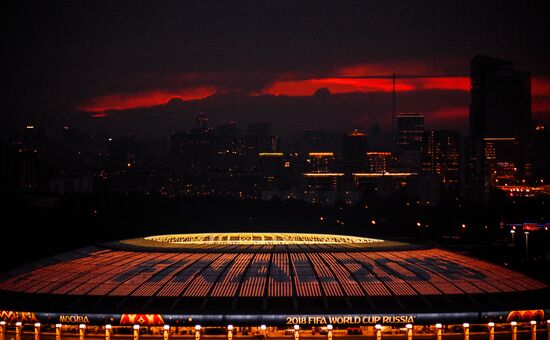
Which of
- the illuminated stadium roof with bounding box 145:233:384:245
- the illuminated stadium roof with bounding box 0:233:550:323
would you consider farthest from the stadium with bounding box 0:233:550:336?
the illuminated stadium roof with bounding box 145:233:384:245

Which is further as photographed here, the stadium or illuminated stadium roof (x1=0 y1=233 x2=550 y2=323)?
illuminated stadium roof (x1=0 y1=233 x2=550 y2=323)

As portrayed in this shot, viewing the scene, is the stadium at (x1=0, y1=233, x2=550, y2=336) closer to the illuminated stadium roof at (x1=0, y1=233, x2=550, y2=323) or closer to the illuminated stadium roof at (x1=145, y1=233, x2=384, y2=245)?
the illuminated stadium roof at (x1=0, y1=233, x2=550, y2=323)

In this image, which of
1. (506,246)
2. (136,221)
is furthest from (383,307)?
(136,221)

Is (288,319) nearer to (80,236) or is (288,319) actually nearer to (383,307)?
(383,307)

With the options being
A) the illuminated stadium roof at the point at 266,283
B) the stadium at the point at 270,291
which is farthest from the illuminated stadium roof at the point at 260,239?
the stadium at the point at 270,291

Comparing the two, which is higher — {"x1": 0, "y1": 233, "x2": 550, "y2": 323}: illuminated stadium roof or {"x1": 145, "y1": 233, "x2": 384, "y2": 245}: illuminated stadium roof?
{"x1": 145, "y1": 233, "x2": 384, "y2": 245}: illuminated stadium roof

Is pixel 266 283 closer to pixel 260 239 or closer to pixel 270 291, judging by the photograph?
pixel 270 291

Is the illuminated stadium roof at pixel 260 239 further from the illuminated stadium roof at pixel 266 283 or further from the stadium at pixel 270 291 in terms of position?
the stadium at pixel 270 291

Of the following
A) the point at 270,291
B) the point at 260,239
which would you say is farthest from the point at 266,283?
the point at 260,239
